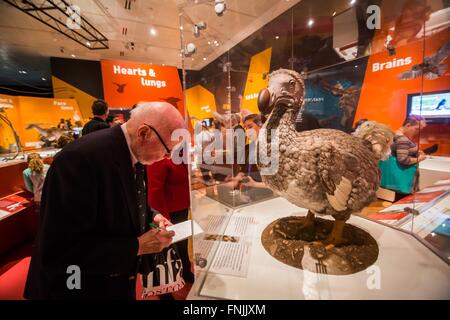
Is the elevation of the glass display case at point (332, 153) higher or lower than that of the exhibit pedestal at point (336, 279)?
higher

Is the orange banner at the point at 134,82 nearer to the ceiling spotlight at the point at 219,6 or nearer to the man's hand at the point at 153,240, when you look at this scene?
the ceiling spotlight at the point at 219,6

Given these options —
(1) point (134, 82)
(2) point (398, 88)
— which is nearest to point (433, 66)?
(2) point (398, 88)

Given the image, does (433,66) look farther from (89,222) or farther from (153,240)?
(89,222)

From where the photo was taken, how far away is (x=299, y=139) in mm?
1014

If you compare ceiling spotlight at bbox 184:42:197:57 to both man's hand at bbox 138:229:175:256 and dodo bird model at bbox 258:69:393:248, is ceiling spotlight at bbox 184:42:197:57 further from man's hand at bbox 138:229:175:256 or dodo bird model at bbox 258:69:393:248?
man's hand at bbox 138:229:175:256

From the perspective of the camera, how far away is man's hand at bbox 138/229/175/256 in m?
0.80

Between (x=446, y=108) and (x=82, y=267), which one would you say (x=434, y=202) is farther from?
(x=82, y=267)

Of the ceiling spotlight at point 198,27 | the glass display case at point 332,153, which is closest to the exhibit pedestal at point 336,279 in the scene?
the glass display case at point 332,153

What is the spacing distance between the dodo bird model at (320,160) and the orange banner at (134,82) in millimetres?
2374

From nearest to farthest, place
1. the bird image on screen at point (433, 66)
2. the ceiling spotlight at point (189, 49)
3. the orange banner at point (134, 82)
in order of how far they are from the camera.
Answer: the bird image on screen at point (433, 66) < the ceiling spotlight at point (189, 49) < the orange banner at point (134, 82)

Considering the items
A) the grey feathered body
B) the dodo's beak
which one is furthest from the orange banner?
the grey feathered body

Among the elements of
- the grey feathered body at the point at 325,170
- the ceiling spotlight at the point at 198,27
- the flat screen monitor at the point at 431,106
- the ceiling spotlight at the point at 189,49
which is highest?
the ceiling spotlight at the point at 198,27

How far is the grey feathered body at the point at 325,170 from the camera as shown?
90 centimetres

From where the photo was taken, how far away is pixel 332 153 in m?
0.92
